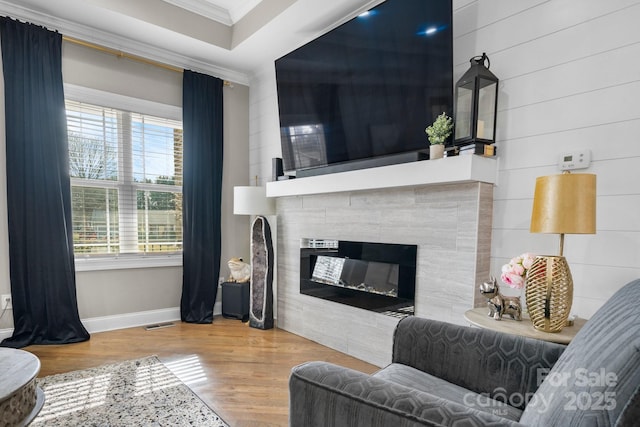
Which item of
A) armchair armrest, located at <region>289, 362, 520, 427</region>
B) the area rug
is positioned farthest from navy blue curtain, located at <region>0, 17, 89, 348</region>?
armchair armrest, located at <region>289, 362, 520, 427</region>

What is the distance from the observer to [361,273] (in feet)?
8.93

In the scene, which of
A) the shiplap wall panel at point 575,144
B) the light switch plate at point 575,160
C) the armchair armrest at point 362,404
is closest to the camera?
the armchair armrest at point 362,404

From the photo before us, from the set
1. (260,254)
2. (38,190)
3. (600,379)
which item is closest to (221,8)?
(38,190)

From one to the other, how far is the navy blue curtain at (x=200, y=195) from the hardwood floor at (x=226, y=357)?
0.34 m

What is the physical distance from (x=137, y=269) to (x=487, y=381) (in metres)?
3.24

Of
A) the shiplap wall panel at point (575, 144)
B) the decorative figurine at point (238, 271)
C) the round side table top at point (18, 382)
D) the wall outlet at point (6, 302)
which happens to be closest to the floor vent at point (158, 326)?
the decorative figurine at point (238, 271)

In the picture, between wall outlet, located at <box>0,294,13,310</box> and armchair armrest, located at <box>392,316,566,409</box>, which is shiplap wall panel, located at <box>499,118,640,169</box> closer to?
armchair armrest, located at <box>392,316,566,409</box>

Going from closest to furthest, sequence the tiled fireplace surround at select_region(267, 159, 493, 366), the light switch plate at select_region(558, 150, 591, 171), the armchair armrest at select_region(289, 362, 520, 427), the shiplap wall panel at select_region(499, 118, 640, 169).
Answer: the armchair armrest at select_region(289, 362, 520, 427)
the shiplap wall panel at select_region(499, 118, 640, 169)
the light switch plate at select_region(558, 150, 591, 171)
the tiled fireplace surround at select_region(267, 159, 493, 366)

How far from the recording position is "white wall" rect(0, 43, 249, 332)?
120 inches

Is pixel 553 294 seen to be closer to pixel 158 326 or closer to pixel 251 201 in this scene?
pixel 251 201

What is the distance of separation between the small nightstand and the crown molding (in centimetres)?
350

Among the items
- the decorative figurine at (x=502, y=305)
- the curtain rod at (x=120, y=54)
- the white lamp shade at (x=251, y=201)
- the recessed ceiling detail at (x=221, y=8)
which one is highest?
the recessed ceiling detail at (x=221, y=8)

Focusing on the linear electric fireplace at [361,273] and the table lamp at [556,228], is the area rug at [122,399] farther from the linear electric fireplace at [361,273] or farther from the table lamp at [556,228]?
the table lamp at [556,228]

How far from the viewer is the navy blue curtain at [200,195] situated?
11.8ft
